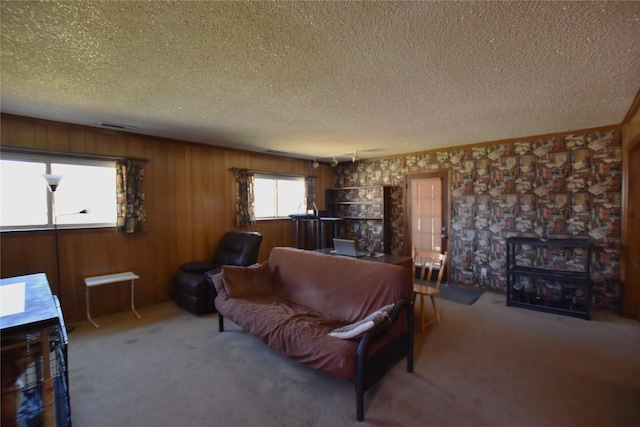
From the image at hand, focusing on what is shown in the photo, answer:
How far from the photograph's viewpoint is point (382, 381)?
2242 mm

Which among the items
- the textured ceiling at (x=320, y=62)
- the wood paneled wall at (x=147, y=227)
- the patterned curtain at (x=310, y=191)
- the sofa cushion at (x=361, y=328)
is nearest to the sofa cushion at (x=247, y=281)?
the sofa cushion at (x=361, y=328)

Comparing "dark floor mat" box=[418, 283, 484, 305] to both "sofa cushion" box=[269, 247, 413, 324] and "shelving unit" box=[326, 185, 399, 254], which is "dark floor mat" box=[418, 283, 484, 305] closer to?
"shelving unit" box=[326, 185, 399, 254]

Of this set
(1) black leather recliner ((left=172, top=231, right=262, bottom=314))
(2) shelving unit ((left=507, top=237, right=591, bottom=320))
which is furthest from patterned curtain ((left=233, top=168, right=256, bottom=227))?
(2) shelving unit ((left=507, top=237, right=591, bottom=320))

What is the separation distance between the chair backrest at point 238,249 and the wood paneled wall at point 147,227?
33 cm

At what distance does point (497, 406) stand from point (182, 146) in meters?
4.74

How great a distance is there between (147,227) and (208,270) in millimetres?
1042

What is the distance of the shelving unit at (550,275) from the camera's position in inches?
138

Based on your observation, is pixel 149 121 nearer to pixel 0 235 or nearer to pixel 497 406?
pixel 0 235

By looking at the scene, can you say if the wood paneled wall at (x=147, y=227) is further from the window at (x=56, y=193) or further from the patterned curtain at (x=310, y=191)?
the patterned curtain at (x=310, y=191)

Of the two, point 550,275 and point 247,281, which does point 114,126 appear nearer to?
point 247,281

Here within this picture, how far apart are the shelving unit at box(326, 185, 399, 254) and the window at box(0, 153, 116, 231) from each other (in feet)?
13.8

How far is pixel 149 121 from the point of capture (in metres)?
3.29

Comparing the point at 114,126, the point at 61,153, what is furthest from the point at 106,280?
the point at 114,126

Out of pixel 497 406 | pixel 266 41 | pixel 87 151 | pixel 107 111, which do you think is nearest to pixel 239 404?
pixel 497 406
